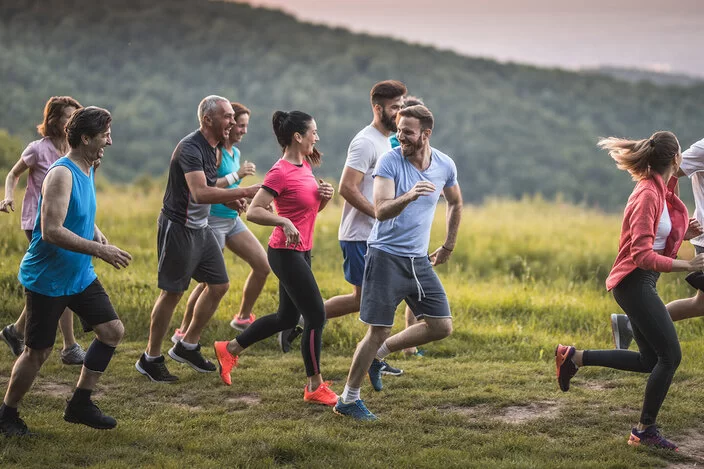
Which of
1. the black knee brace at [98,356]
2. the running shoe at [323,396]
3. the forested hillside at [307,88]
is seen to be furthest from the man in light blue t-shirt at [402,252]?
the forested hillside at [307,88]

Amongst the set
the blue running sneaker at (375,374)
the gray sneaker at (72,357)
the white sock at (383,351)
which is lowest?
the gray sneaker at (72,357)

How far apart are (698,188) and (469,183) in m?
42.5

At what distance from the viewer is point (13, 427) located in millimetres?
5383

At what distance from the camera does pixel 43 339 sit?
5.31 meters

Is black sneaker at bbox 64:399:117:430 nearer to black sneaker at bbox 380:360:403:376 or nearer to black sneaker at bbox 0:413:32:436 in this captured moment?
black sneaker at bbox 0:413:32:436

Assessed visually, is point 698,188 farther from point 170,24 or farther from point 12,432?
point 170,24

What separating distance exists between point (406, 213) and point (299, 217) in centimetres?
92

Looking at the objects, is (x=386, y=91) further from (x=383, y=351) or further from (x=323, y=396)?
(x=323, y=396)

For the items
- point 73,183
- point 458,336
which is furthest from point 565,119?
point 73,183

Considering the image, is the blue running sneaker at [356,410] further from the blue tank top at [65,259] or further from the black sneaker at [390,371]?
the blue tank top at [65,259]

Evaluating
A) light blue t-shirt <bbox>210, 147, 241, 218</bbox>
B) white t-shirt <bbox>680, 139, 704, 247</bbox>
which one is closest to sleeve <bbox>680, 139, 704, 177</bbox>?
white t-shirt <bbox>680, 139, 704, 247</bbox>

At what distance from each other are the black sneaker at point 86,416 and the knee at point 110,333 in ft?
1.37

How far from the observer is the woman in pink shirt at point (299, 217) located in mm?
6266

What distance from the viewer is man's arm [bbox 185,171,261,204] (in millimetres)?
6430
